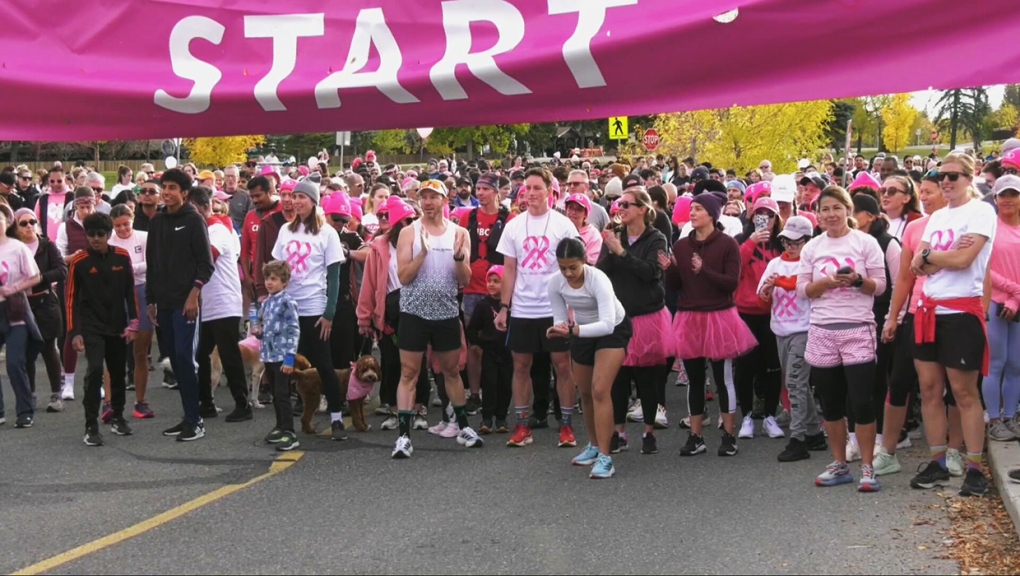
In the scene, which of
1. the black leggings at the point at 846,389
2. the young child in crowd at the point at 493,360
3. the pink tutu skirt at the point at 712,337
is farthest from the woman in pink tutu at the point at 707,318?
the young child in crowd at the point at 493,360

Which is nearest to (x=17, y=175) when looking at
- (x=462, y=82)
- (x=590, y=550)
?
(x=590, y=550)

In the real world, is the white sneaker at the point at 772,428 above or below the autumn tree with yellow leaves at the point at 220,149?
below

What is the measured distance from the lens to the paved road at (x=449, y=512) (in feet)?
20.7

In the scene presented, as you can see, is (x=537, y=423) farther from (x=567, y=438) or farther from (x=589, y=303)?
(x=589, y=303)

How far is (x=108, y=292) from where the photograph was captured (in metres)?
10.3

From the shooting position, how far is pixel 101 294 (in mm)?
10297

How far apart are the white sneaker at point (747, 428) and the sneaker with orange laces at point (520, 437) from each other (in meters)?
1.65

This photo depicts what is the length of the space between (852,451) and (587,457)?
6.04ft

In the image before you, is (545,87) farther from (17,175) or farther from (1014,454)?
(17,175)

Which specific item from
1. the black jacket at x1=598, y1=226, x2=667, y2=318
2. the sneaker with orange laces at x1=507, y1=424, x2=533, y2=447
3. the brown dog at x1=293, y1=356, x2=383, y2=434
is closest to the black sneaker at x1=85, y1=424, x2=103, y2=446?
the brown dog at x1=293, y1=356, x2=383, y2=434

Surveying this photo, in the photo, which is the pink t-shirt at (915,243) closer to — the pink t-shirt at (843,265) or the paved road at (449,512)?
the pink t-shirt at (843,265)

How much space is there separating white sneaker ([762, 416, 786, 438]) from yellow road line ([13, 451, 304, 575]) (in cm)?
365

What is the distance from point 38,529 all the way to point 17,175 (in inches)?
634

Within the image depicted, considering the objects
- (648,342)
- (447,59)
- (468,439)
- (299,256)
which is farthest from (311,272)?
(447,59)
